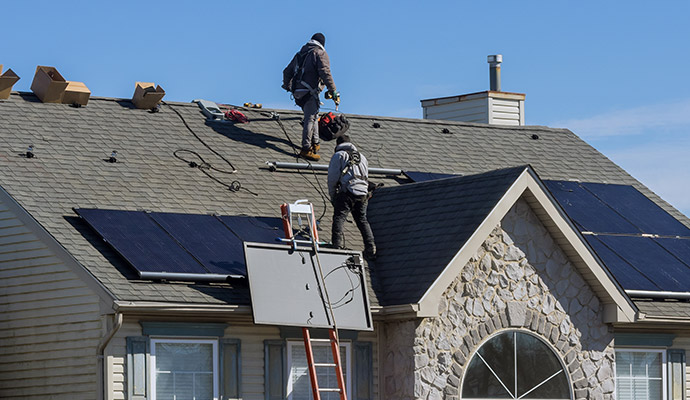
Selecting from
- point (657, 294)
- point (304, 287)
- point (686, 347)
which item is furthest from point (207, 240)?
point (686, 347)

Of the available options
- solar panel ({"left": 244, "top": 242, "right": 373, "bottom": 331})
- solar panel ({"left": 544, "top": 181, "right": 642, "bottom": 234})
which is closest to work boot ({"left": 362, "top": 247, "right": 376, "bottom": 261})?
solar panel ({"left": 244, "top": 242, "right": 373, "bottom": 331})

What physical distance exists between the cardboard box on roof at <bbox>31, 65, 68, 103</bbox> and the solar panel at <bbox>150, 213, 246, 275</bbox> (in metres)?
3.98

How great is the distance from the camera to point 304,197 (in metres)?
21.2

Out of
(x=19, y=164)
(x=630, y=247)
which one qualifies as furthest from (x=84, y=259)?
(x=630, y=247)

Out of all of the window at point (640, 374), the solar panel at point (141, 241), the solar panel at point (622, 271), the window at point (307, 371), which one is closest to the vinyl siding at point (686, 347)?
Result: the window at point (640, 374)

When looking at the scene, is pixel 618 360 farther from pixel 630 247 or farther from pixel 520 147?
pixel 520 147

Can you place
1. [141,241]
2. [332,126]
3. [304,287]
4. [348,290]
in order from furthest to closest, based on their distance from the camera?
[332,126] < [348,290] < [141,241] < [304,287]

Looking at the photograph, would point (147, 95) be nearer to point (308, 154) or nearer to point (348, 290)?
point (308, 154)

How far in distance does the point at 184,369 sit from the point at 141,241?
1823 mm

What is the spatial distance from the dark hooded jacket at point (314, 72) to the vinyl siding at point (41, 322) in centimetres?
610

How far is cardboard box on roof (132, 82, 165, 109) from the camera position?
22.8m

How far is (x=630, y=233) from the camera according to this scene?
71.9ft

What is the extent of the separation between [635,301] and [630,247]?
131cm

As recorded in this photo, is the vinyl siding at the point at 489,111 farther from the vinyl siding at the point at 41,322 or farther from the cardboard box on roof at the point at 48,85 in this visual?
the vinyl siding at the point at 41,322
